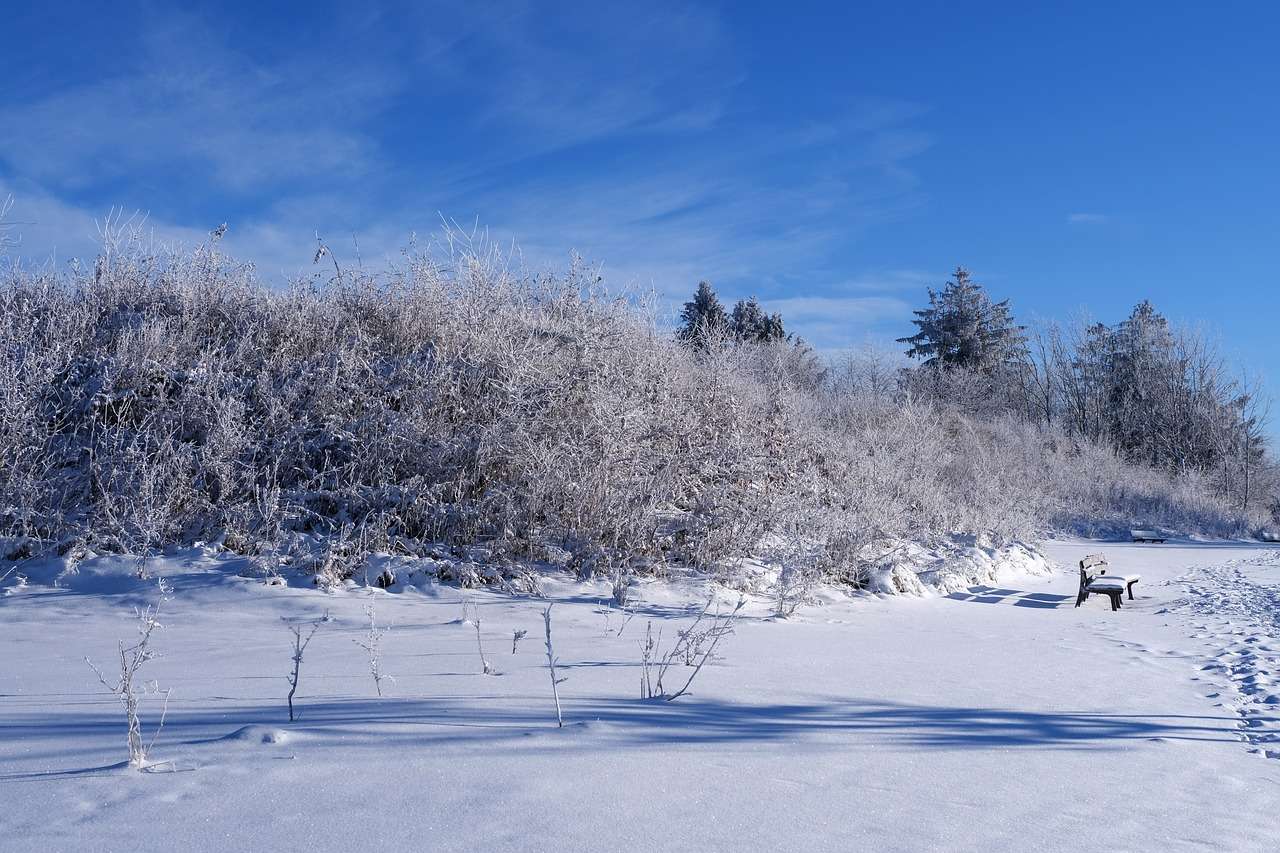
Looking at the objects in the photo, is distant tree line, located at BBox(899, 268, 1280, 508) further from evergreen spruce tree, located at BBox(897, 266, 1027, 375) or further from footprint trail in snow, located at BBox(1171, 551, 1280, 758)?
footprint trail in snow, located at BBox(1171, 551, 1280, 758)

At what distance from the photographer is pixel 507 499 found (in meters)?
8.00

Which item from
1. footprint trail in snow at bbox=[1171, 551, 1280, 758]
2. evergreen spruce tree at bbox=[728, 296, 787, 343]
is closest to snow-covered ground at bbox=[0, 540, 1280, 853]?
footprint trail in snow at bbox=[1171, 551, 1280, 758]

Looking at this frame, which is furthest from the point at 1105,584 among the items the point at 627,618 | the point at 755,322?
the point at 755,322

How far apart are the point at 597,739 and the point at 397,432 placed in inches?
220

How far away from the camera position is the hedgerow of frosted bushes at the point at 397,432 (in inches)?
305

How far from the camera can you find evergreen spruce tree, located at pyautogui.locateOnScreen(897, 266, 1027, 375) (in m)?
41.3

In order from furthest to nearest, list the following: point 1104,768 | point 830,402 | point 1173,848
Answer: point 830,402
point 1104,768
point 1173,848

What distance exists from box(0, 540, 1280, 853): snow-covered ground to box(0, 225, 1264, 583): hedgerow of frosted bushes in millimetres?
1189

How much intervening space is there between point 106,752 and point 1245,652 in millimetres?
7255

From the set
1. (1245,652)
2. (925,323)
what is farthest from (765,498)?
(925,323)

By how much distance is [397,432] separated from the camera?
847 centimetres

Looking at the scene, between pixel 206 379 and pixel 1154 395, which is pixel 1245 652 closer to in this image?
pixel 206 379

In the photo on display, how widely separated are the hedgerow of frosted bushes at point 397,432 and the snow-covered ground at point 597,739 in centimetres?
119

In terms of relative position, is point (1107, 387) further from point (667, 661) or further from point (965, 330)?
point (667, 661)
